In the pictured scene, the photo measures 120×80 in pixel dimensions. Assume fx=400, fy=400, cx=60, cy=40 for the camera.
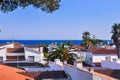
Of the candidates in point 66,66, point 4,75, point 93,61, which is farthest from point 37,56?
point 4,75

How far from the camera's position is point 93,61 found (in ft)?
261

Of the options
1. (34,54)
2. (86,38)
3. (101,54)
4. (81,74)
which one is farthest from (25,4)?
(86,38)


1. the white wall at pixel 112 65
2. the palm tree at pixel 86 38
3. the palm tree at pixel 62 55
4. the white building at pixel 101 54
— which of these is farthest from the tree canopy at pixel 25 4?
the palm tree at pixel 86 38

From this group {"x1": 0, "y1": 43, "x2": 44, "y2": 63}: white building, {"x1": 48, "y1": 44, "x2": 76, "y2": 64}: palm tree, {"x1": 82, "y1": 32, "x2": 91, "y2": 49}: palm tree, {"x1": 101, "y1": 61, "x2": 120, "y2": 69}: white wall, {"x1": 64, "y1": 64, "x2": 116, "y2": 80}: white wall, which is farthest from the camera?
{"x1": 82, "y1": 32, "x2": 91, "y2": 49}: palm tree

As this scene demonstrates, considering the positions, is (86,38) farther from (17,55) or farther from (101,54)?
(17,55)

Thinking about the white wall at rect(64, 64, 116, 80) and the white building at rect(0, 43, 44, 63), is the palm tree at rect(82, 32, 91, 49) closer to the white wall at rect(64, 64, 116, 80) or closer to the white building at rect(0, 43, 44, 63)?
the white building at rect(0, 43, 44, 63)

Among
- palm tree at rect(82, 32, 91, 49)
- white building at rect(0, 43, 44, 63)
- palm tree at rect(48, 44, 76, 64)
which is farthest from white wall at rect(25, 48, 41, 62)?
palm tree at rect(82, 32, 91, 49)

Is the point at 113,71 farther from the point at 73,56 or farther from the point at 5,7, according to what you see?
the point at 73,56

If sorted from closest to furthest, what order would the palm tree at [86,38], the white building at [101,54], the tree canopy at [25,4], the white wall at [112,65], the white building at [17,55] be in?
the tree canopy at [25,4], the white wall at [112,65], the white building at [101,54], the white building at [17,55], the palm tree at [86,38]

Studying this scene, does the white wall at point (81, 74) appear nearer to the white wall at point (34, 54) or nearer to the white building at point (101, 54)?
the white building at point (101, 54)

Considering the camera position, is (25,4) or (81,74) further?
(81,74)

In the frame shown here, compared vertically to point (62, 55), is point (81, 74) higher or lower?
higher

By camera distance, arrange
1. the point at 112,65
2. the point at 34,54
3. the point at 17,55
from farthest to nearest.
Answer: the point at 34,54 → the point at 17,55 → the point at 112,65

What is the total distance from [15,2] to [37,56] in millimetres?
57252
